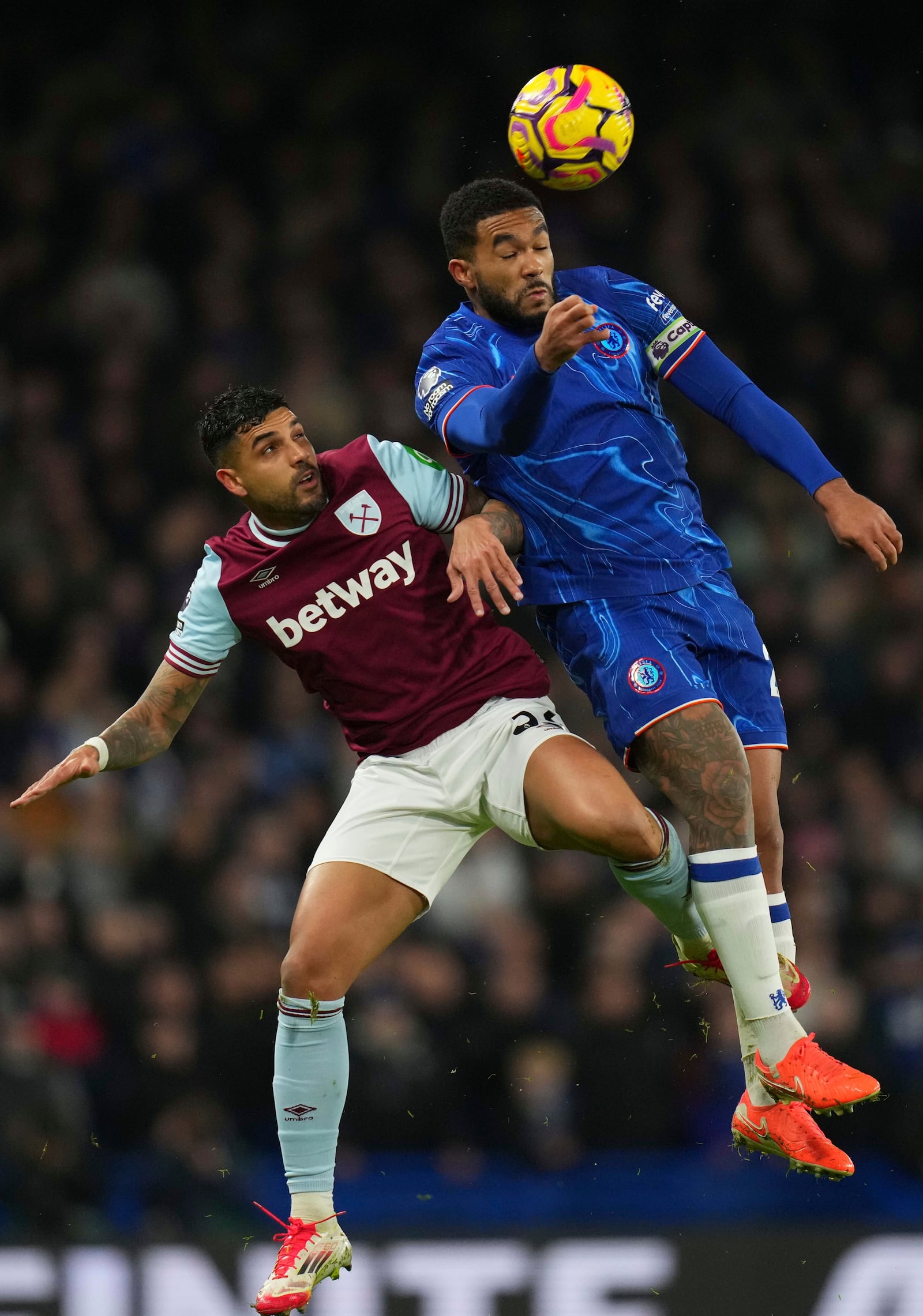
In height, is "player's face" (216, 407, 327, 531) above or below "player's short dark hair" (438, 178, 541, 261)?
below

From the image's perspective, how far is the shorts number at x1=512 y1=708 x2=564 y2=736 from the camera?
425cm

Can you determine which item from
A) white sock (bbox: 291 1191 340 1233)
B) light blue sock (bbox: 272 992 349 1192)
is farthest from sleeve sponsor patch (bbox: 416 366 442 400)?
white sock (bbox: 291 1191 340 1233)

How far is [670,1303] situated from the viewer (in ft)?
19.9

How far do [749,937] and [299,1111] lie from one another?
1.25 m

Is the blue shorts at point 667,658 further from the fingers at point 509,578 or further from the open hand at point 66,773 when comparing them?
the open hand at point 66,773

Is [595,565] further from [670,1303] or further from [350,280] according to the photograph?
[350,280]

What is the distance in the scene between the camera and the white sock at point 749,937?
13.0 feet

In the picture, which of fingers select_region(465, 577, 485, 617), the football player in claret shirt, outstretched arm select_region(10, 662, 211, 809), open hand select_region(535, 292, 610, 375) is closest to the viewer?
open hand select_region(535, 292, 610, 375)

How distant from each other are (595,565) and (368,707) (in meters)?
0.74

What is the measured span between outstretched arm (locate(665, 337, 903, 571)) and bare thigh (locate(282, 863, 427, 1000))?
145cm

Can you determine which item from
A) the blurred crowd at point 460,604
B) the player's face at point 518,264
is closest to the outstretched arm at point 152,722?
the player's face at point 518,264

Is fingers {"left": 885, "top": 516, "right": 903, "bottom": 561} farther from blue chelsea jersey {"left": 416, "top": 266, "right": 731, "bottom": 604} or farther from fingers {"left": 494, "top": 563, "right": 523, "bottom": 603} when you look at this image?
fingers {"left": 494, "top": 563, "right": 523, "bottom": 603}

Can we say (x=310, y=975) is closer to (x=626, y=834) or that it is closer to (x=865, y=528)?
(x=626, y=834)

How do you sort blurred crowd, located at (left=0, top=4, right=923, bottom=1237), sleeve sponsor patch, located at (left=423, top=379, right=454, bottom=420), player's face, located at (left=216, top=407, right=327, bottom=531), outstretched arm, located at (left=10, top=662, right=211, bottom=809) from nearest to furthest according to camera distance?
1. sleeve sponsor patch, located at (left=423, top=379, right=454, bottom=420)
2. player's face, located at (left=216, top=407, right=327, bottom=531)
3. outstretched arm, located at (left=10, top=662, right=211, bottom=809)
4. blurred crowd, located at (left=0, top=4, right=923, bottom=1237)
